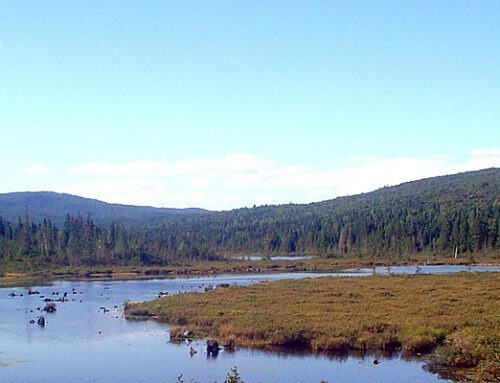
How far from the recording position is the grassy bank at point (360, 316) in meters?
37.4

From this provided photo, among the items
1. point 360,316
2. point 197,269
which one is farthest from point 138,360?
point 197,269

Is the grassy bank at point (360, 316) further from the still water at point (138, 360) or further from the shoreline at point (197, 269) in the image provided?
the shoreline at point (197, 269)

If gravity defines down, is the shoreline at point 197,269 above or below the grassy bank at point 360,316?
above

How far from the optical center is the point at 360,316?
4706 centimetres

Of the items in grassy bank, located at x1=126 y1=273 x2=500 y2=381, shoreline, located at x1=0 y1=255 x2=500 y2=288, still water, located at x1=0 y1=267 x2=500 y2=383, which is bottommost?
still water, located at x1=0 y1=267 x2=500 y2=383

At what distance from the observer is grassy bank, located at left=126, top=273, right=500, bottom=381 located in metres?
37.4

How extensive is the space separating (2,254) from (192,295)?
80.0 m

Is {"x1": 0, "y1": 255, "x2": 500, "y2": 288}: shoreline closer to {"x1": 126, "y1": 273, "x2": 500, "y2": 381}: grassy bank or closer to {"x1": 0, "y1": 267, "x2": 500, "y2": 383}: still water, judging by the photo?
{"x1": 126, "y1": 273, "x2": 500, "y2": 381}: grassy bank

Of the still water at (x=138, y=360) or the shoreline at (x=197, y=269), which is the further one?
the shoreline at (x=197, y=269)

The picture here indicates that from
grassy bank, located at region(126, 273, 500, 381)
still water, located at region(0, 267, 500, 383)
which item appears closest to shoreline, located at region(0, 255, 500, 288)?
grassy bank, located at region(126, 273, 500, 381)

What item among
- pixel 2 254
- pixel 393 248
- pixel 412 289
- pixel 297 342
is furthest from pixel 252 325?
pixel 393 248

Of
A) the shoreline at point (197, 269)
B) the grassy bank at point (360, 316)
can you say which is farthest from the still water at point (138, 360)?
the shoreline at point (197, 269)

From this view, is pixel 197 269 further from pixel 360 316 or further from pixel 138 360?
pixel 138 360

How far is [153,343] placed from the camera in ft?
147
